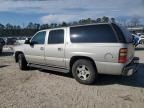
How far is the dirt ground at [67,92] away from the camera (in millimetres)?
5879

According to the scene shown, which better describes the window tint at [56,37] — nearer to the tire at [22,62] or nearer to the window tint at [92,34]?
the window tint at [92,34]

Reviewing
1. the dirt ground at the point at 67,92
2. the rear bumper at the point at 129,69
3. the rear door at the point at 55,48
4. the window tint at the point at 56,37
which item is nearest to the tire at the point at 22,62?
the dirt ground at the point at 67,92

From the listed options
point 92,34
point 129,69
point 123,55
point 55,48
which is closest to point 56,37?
point 55,48

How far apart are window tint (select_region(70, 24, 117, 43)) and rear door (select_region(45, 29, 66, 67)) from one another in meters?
0.53

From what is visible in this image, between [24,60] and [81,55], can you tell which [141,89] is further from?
[24,60]

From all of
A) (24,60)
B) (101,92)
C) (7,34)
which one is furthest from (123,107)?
(7,34)

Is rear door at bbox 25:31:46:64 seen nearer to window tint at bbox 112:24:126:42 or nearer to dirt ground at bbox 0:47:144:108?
dirt ground at bbox 0:47:144:108

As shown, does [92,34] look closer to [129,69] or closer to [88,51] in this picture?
[88,51]

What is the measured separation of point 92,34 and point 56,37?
1696 mm

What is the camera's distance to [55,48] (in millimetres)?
8617

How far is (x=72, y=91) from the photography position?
22.9ft

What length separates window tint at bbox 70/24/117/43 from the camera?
7180 millimetres

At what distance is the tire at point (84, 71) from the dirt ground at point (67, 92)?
202 millimetres

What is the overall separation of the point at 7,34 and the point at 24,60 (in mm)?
66642
